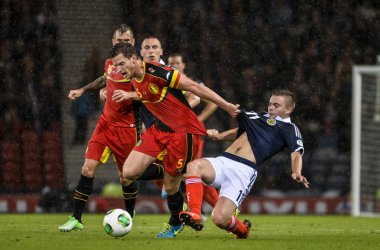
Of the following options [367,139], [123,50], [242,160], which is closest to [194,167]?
[242,160]

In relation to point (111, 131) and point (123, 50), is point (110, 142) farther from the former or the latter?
point (123, 50)

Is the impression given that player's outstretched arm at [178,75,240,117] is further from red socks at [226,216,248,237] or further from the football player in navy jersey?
red socks at [226,216,248,237]

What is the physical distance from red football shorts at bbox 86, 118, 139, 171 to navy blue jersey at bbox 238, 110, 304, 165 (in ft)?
5.35

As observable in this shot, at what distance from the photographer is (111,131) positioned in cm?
890

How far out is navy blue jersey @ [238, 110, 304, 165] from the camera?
25.0 feet

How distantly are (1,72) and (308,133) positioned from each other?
5039 mm

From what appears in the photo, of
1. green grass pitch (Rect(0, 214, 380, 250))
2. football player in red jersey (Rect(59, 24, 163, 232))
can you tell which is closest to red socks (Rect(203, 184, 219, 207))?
green grass pitch (Rect(0, 214, 380, 250))

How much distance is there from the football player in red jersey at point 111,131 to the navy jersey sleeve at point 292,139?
5.82 ft

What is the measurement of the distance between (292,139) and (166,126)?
3.65 ft

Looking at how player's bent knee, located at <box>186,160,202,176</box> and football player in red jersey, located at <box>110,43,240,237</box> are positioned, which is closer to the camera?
player's bent knee, located at <box>186,160,202,176</box>

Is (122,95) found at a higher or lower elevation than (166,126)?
higher

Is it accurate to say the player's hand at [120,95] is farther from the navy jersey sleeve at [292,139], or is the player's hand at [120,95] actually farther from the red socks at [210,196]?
the red socks at [210,196]

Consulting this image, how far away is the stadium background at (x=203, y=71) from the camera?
46.0ft

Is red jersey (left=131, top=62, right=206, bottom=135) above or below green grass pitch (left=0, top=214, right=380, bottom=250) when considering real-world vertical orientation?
above
